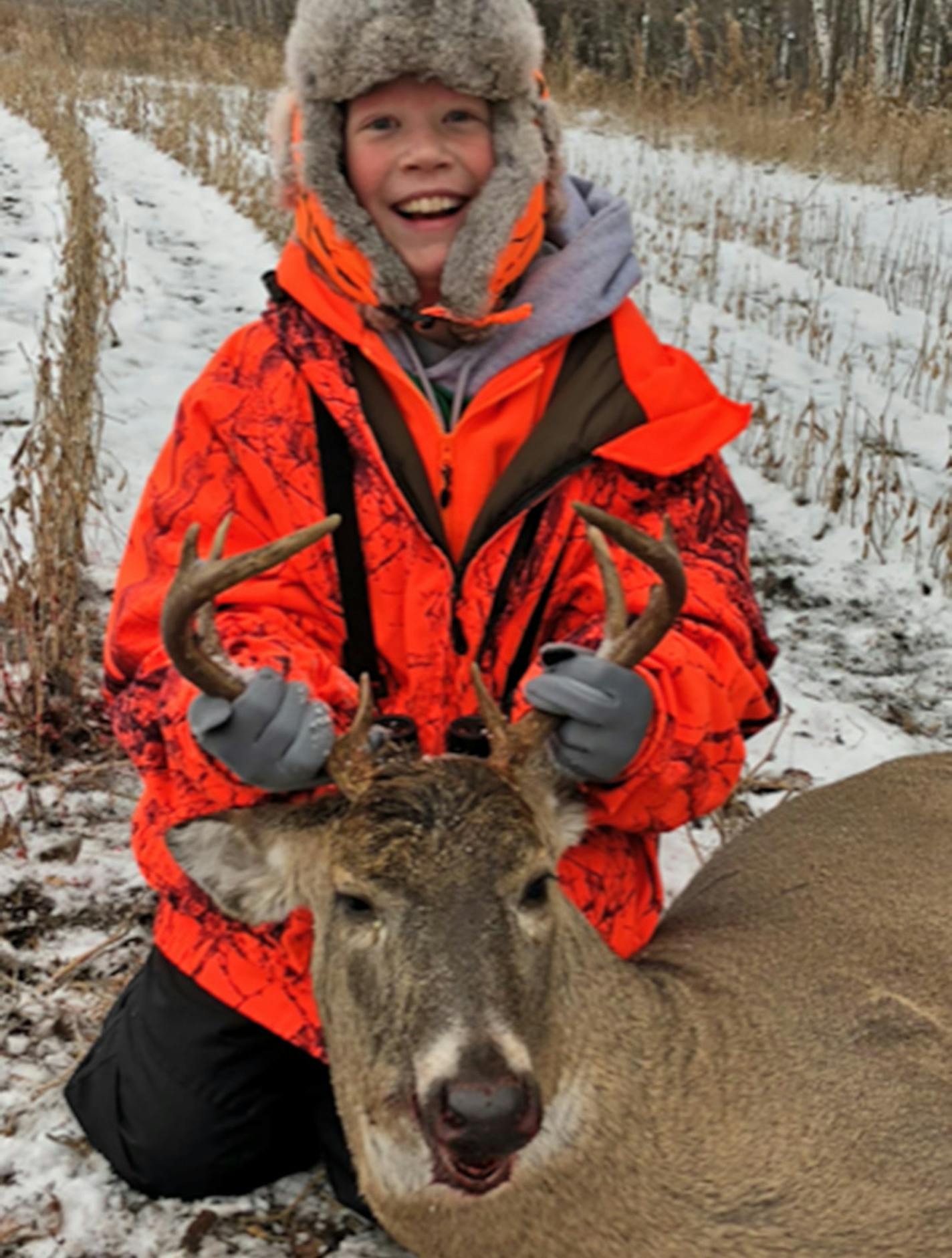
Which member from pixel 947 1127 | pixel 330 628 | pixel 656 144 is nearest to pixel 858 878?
pixel 947 1127

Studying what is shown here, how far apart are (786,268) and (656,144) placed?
14.5 ft

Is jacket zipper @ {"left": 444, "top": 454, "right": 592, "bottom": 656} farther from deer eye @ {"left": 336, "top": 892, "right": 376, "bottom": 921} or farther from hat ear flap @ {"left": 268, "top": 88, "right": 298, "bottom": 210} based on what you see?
deer eye @ {"left": 336, "top": 892, "right": 376, "bottom": 921}

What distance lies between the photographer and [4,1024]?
296cm

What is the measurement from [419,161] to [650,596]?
1161 millimetres

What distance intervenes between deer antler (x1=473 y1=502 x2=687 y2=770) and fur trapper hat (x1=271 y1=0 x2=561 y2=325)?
828mm

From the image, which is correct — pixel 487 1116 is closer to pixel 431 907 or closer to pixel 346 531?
pixel 431 907

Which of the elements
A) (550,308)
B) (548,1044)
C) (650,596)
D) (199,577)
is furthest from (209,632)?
(550,308)

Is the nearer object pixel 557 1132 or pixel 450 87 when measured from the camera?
pixel 557 1132

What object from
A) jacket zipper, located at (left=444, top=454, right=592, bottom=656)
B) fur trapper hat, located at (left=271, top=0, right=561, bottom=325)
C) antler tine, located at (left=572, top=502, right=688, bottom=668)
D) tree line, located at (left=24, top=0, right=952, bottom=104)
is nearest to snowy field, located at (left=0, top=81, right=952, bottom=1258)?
jacket zipper, located at (left=444, top=454, right=592, bottom=656)

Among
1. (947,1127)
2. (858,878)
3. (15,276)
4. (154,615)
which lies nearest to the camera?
(947,1127)

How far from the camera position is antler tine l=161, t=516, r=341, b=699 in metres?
1.96

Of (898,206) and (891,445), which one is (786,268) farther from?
(891,445)

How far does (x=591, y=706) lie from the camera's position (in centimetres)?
220

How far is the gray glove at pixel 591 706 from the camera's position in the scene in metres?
2.20
